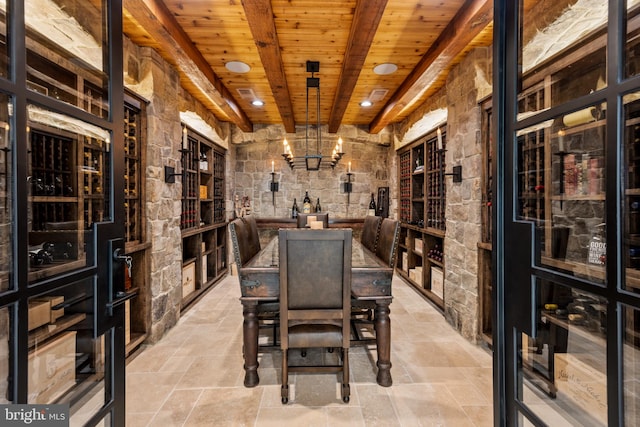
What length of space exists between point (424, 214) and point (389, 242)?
1.79 meters

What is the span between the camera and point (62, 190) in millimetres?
1729

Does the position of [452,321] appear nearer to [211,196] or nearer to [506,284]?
[506,284]

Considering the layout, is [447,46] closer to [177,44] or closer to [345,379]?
[177,44]

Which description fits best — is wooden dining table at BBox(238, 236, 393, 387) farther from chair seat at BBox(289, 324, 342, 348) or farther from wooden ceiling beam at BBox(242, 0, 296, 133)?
wooden ceiling beam at BBox(242, 0, 296, 133)

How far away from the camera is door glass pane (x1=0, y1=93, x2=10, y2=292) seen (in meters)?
0.69

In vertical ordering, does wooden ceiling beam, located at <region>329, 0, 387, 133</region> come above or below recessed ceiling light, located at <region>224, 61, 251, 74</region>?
below

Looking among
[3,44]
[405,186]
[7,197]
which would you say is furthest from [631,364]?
[405,186]

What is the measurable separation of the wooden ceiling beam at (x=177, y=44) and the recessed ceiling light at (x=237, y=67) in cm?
20

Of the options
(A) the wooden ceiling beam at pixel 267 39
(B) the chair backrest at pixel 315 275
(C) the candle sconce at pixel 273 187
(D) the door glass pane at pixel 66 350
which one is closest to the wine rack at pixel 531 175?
(B) the chair backrest at pixel 315 275

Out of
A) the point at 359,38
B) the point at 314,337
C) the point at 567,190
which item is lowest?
the point at 314,337

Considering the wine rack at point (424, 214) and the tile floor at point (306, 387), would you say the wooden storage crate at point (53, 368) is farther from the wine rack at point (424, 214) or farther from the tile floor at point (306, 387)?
the wine rack at point (424, 214)

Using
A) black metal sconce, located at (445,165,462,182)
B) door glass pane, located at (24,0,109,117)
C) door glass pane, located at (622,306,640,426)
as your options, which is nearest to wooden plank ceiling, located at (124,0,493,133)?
door glass pane, located at (24,0,109,117)

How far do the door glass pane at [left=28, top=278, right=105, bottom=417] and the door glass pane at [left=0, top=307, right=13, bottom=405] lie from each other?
7cm

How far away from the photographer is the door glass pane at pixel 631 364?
2.25 feet
